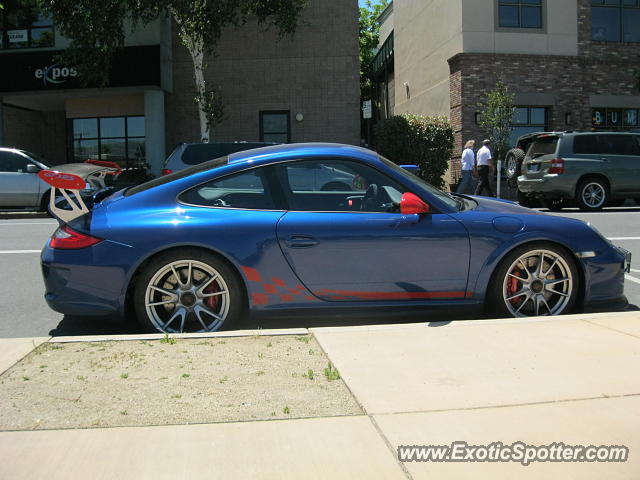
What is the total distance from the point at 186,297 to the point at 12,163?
13187mm

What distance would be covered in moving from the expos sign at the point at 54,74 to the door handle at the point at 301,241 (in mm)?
18476

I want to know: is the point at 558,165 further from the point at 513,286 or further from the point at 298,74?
the point at 513,286

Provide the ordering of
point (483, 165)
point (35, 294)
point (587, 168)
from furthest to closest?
point (483, 165) → point (587, 168) → point (35, 294)

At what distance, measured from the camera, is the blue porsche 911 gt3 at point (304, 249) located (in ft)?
16.0

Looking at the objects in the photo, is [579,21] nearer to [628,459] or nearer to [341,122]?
[341,122]

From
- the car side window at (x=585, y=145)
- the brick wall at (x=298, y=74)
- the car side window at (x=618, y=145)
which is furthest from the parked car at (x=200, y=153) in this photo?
the brick wall at (x=298, y=74)

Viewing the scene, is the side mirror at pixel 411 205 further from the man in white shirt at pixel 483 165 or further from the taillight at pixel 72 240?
the man in white shirt at pixel 483 165

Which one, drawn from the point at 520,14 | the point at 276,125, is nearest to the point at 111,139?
the point at 276,125

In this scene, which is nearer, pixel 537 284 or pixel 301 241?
pixel 301 241

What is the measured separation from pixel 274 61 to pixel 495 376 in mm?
19594

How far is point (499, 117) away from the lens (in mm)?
20953

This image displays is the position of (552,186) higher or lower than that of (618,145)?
lower

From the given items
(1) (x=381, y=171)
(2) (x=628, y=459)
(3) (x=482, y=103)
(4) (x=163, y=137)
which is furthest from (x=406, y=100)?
(2) (x=628, y=459)

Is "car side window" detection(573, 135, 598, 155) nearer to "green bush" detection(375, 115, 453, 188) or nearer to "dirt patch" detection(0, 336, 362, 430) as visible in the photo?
"green bush" detection(375, 115, 453, 188)
